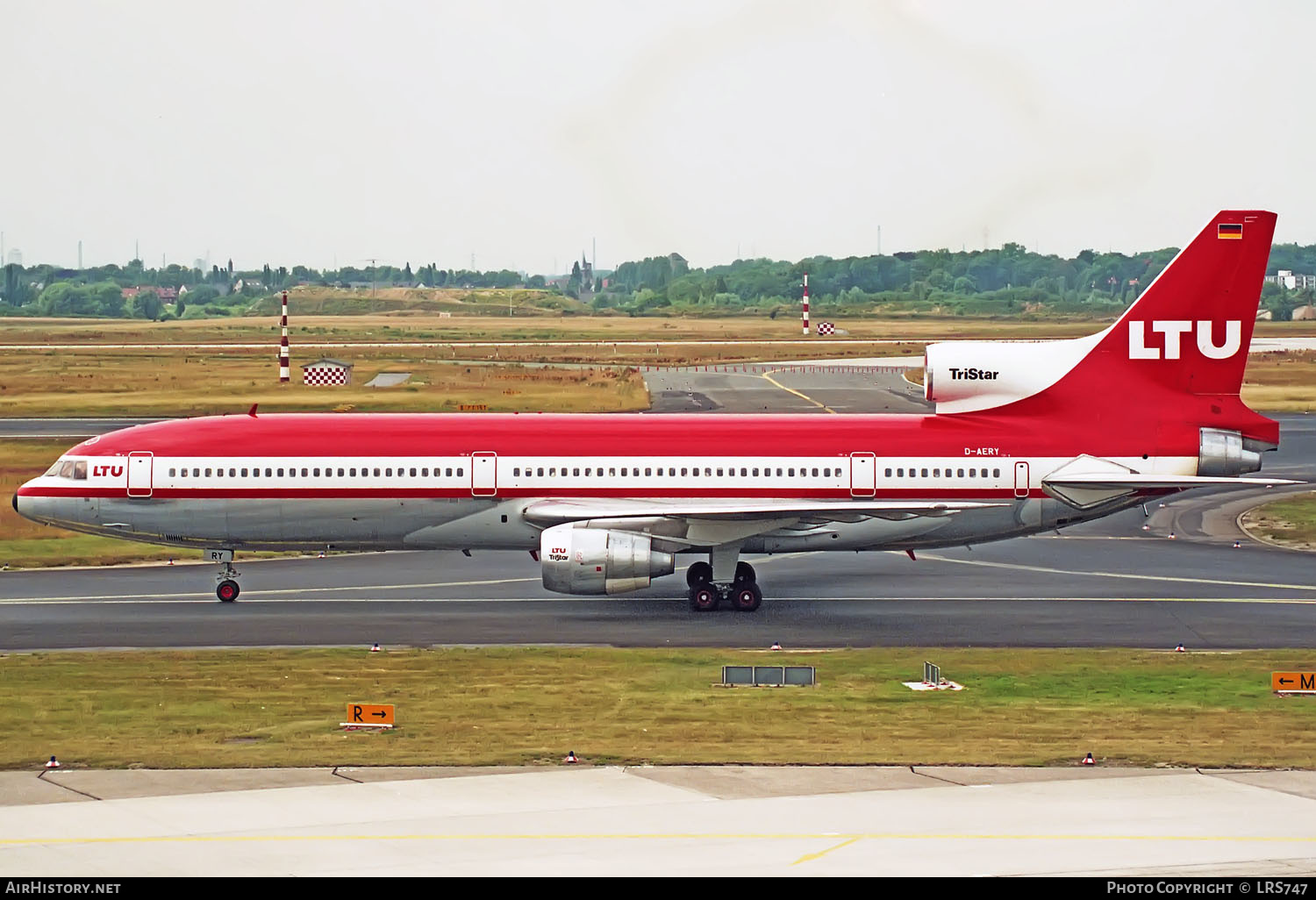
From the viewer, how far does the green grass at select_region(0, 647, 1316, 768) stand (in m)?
26.2

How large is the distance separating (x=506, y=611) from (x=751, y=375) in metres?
89.5

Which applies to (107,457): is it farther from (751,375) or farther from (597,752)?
(751,375)

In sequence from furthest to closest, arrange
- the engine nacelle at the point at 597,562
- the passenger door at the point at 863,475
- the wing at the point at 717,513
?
the passenger door at the point at 863,475
the wing at the point at 717,513
the engine nacelle at the point at 597,562

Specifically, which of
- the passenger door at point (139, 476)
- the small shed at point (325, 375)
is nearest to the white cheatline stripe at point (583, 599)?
the passenger door at point (139, 476)

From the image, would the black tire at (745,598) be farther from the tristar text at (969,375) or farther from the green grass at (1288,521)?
the green grass at (1288,521)

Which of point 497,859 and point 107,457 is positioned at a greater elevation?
point 107,457

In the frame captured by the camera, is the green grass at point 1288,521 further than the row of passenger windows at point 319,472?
Yes

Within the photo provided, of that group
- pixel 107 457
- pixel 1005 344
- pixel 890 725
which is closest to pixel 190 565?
pixel 107 457

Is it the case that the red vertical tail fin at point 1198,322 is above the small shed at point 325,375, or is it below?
above

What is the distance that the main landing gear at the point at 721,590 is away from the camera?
41375mm

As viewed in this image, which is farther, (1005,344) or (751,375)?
(751,375)

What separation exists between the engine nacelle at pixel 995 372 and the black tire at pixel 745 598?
643 centimetres

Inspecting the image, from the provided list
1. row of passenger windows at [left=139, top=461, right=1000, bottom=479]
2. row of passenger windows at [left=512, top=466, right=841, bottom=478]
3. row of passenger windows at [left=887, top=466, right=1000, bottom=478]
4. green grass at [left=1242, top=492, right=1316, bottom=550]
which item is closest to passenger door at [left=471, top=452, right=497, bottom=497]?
row of passenger windows at [left=139, top=461, right=1000, bottom=479]

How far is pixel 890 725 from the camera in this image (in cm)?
2827
